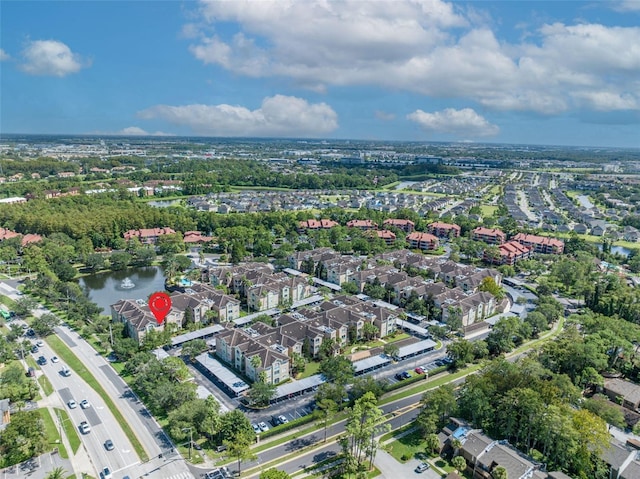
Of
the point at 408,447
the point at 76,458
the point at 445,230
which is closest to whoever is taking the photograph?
the point at 76,458

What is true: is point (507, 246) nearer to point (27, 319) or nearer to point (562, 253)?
point (562, 253)

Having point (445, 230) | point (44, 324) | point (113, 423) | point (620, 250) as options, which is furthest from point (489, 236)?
point (44, 324)

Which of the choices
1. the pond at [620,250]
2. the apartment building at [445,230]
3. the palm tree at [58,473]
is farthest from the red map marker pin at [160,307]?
the pond at [620,250]

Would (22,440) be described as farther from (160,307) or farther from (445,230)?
(445,230)

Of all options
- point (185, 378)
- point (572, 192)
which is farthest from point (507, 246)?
point (572, 192)

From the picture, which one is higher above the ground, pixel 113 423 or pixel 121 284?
pixel 113 423

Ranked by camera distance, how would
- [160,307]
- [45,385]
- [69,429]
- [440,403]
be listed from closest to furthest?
[69,429] → [440,403] → [45,385] → [160,307]
